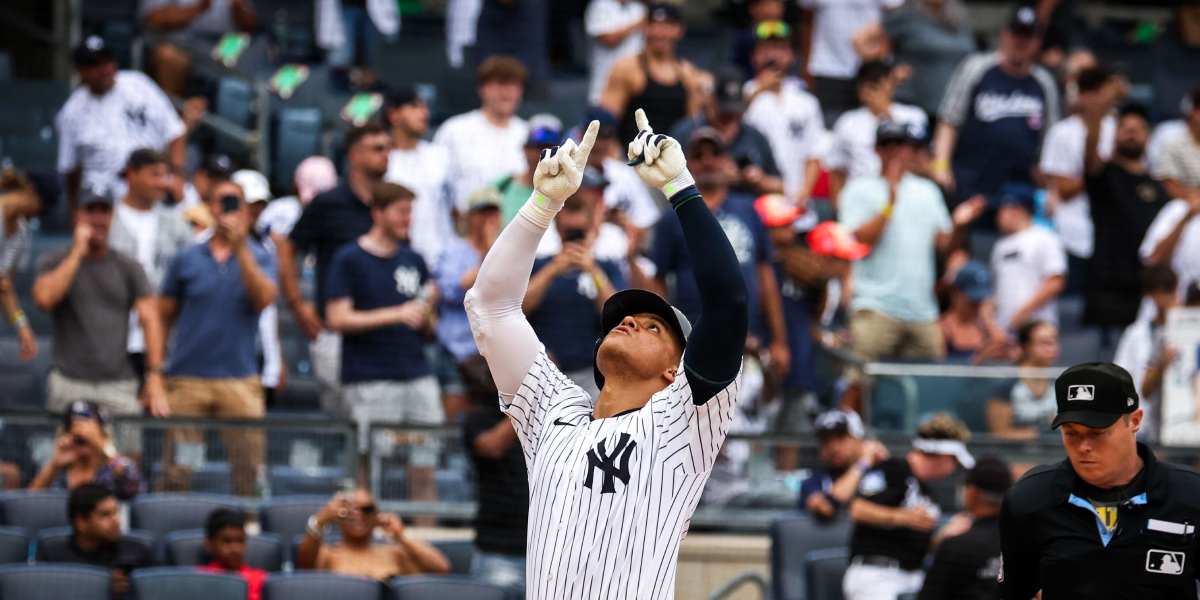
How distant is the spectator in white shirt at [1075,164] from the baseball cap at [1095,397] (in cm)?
820

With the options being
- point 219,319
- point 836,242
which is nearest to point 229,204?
point 219,319

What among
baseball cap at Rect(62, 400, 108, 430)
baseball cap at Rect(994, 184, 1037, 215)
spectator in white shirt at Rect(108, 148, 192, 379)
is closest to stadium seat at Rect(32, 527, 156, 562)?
baseball cap at Rect(62, 400, 108, 430)

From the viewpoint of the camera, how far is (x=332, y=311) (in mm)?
10078

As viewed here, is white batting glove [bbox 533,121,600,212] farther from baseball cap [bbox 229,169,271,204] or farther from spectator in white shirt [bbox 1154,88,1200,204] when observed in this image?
spectator in white shirt [bbox 1154,88,1200,204]

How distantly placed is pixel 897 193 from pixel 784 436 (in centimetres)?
232

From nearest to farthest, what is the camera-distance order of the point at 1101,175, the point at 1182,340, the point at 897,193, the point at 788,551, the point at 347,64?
1. the point at 788,551
2. the point at 1182,340
3. the point at 897,193
4. the point at 1101,175
5. the point at 347,64

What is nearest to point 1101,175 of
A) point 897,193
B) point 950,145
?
point 950,145

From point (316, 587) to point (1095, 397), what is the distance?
4353 millimetres

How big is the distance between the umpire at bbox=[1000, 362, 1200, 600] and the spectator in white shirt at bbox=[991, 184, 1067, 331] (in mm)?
6933

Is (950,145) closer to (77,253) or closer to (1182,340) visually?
(1182,340)

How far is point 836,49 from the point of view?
14.7 m

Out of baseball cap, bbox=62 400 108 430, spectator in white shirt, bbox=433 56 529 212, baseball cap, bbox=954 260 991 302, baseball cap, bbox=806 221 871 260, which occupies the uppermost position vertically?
spectator in white shirt, bbox=433 56 529 212

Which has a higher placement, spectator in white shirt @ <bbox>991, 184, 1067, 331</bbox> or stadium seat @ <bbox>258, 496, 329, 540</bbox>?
spectator in white shirt @ <bbox>991, 184, 1067, 331</bbox>

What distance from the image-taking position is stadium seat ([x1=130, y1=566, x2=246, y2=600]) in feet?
27.8
